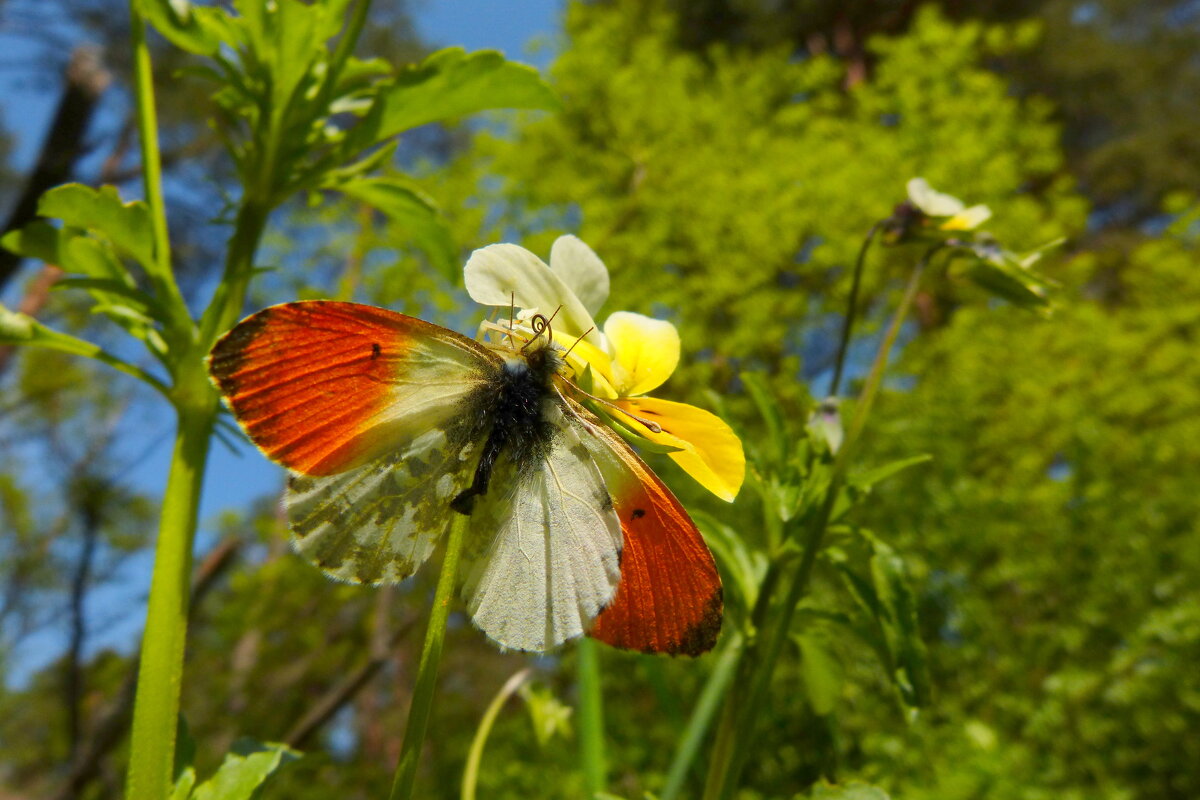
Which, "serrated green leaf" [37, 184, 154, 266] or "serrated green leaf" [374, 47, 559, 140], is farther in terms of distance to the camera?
"serrated green leaf" [374, 47, 559, 140]

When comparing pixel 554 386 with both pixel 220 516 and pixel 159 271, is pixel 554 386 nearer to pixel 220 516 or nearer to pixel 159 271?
pixel 159 271

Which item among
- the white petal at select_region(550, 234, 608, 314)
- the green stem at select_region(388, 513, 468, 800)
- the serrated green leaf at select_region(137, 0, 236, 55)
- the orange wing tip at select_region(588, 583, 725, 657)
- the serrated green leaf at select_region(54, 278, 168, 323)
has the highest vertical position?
the serrated green leaf at select_region(137, 0, 236, 55)

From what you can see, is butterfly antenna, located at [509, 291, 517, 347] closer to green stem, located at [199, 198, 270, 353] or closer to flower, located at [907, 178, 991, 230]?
green stem, located at [199, 198, 270, 353]

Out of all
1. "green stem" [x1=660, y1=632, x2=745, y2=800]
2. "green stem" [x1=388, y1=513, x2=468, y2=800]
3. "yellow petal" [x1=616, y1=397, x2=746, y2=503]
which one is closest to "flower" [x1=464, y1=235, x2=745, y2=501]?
"yellow petal" [x1=616, y1=397, x2=746, y2=503]

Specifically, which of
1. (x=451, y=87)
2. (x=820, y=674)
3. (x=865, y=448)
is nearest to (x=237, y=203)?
(x=451, y=87)

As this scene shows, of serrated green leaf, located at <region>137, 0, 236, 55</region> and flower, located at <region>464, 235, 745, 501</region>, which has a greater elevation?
serrated green leaf, located at <region>137, 0, 236, 55</region>

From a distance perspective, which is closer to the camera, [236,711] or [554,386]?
[554,386]


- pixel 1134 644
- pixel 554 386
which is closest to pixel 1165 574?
pixel 1134 644
